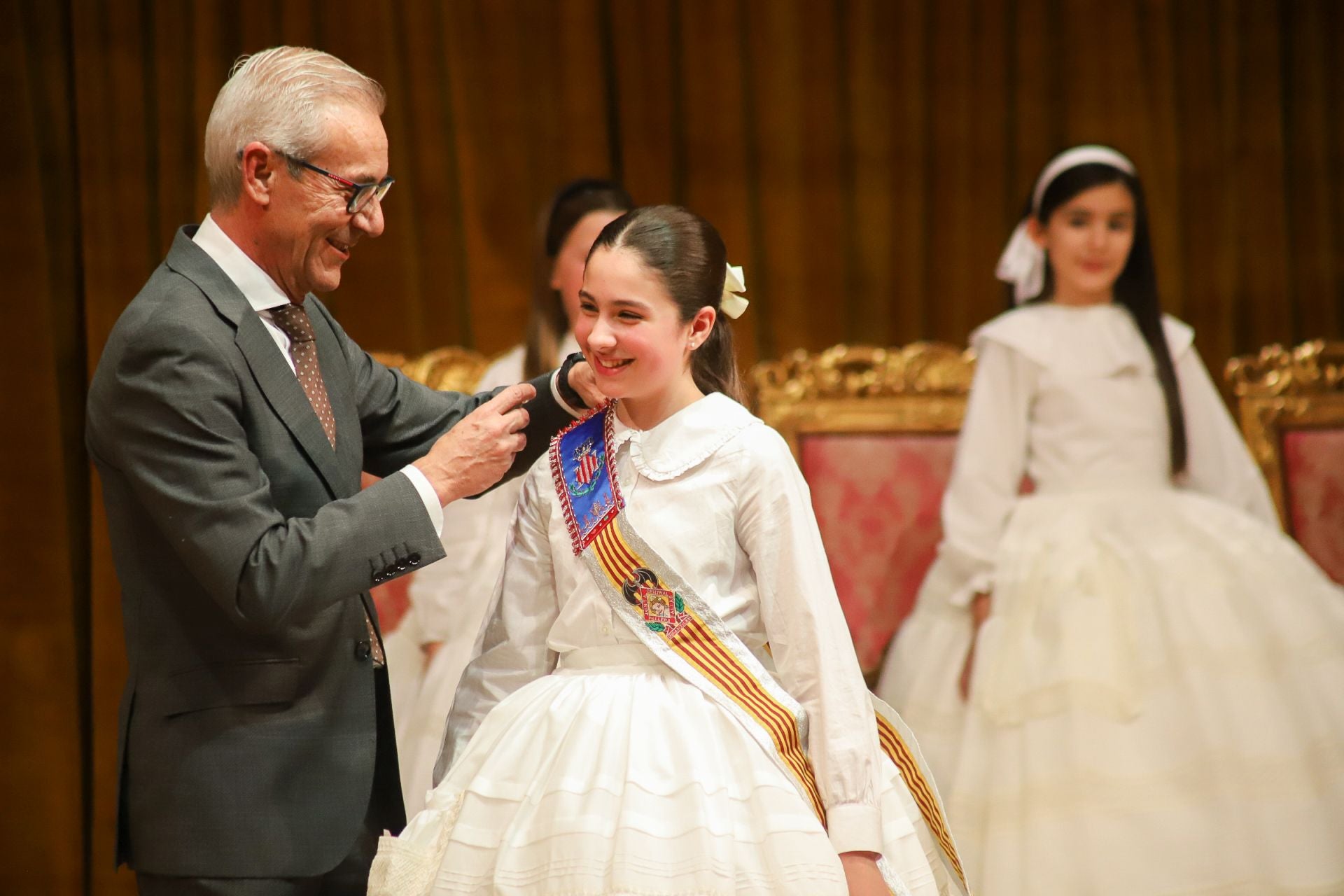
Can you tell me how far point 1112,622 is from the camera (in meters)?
2.72

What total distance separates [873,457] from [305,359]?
1.70 m

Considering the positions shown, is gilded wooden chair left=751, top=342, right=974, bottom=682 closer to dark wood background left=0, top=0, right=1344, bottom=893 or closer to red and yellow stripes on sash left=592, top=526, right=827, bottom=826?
dark wood background left=0, top=0, right=1344, bottom=893

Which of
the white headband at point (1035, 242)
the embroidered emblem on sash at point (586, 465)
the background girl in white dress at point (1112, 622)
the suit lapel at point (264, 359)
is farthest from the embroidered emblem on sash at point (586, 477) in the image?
the white headband at point (1035, 242)

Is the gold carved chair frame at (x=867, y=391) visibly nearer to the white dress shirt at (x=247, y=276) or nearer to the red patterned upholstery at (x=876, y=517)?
the red patterned upholstery at (x=876, y=517)

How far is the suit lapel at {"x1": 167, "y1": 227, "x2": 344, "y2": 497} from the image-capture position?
65.9 inches

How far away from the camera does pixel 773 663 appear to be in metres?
1.69

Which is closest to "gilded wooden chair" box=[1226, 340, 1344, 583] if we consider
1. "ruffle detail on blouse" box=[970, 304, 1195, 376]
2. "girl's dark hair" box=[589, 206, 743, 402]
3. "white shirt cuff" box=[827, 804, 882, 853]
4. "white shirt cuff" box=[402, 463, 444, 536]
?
"ruffle detail on blouse" box=[970, 304, 1195, 376]

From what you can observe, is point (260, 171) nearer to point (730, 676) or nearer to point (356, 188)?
point (356, 188)

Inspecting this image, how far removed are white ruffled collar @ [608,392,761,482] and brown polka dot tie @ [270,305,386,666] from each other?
38cm

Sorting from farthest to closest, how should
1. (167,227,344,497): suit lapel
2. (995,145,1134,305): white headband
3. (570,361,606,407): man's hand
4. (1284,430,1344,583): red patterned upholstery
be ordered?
(1284,430,1344,583): red patterned upholstery
(995,145,1134,305): white headband
(570,361,606,407): man's hand
(167,227,344,497): suit lapel

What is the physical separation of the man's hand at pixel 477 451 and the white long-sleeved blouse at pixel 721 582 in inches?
3.4

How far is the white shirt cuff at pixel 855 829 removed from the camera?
153cm

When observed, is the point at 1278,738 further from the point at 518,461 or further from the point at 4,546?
the point at 4,546

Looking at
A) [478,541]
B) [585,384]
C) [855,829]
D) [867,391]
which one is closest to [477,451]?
[585,384]
